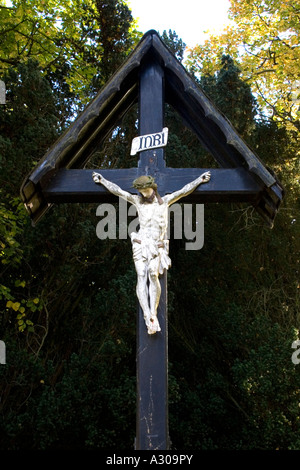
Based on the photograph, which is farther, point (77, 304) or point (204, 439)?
point (77, 304)

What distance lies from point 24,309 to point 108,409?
77.4 inches

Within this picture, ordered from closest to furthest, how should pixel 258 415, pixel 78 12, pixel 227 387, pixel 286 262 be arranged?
pixel 258 415 → pixel 227 387 → pixel 286 262 → pixel 78 12

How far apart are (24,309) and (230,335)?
10.9ft

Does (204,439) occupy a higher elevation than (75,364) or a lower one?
lower

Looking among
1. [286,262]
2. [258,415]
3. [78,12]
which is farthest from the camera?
[78,12]

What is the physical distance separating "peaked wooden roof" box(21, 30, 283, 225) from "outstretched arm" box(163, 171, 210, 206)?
298 millimetres

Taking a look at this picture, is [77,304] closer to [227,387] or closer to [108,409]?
[108,409]

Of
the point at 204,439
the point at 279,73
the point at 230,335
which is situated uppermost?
the point at 279,73

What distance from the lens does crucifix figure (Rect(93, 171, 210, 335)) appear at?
189 inches

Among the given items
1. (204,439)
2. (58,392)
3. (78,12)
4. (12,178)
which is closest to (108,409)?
(58,392)

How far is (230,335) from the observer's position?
32.7ft

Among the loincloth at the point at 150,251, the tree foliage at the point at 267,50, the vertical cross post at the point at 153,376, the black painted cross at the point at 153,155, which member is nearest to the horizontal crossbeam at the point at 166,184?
the black painted cross at the point at 153,155

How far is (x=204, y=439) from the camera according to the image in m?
9.42

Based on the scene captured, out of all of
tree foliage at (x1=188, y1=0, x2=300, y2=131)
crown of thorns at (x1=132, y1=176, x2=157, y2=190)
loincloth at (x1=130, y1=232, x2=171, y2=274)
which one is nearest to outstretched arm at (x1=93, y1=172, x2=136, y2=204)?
crown of thorns at (x1=132, y1=176, x2=157, y2=190)
